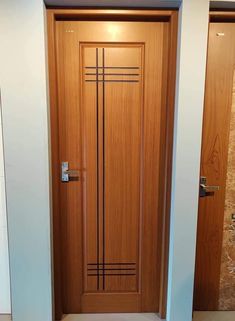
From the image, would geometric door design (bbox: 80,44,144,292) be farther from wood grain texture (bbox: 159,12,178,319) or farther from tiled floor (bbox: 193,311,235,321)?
tiled floor (bbox: 193,311,235,321)

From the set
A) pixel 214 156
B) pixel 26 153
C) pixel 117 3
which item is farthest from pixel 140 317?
pixel 117 3

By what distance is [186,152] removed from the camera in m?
1.54

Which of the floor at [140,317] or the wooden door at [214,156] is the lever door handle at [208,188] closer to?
the wooden door at [214,156]

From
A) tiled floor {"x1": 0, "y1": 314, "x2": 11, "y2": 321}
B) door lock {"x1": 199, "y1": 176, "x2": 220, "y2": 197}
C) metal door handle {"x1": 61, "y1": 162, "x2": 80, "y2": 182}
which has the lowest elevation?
tiled floor {"x1": 0, "y1": 314, "x2": 11, "y2": 321}

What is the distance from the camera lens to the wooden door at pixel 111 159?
62.4 inches

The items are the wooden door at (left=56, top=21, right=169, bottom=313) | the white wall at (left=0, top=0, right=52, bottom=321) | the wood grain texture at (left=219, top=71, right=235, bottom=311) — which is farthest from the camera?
the wood grain texture at (left=219, top=71, right=235, bottom=311)

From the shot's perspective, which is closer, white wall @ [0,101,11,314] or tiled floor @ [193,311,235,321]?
white wall @ [0,101,11,314]

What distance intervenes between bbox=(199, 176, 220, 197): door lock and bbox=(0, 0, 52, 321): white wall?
102 centimetres

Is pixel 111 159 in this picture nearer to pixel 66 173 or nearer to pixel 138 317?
pixel 66 173

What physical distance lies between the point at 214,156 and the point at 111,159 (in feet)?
2.28

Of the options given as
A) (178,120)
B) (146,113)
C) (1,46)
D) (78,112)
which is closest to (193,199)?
(178,120)

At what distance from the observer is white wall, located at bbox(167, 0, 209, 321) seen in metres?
1.44

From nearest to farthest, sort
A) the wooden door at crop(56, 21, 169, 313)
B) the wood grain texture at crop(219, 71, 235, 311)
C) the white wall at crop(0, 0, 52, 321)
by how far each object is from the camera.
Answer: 1. the white wall at crop(0, 0, 52, 321)
2. the wooden door at crop(56, 21, 169, 313)
3. the wood grain texture at crop(219, 71, 235, 311)

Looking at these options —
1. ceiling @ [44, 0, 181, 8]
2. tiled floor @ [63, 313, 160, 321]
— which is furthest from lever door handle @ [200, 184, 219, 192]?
ceiling @ [44, 0, 181, 8]
